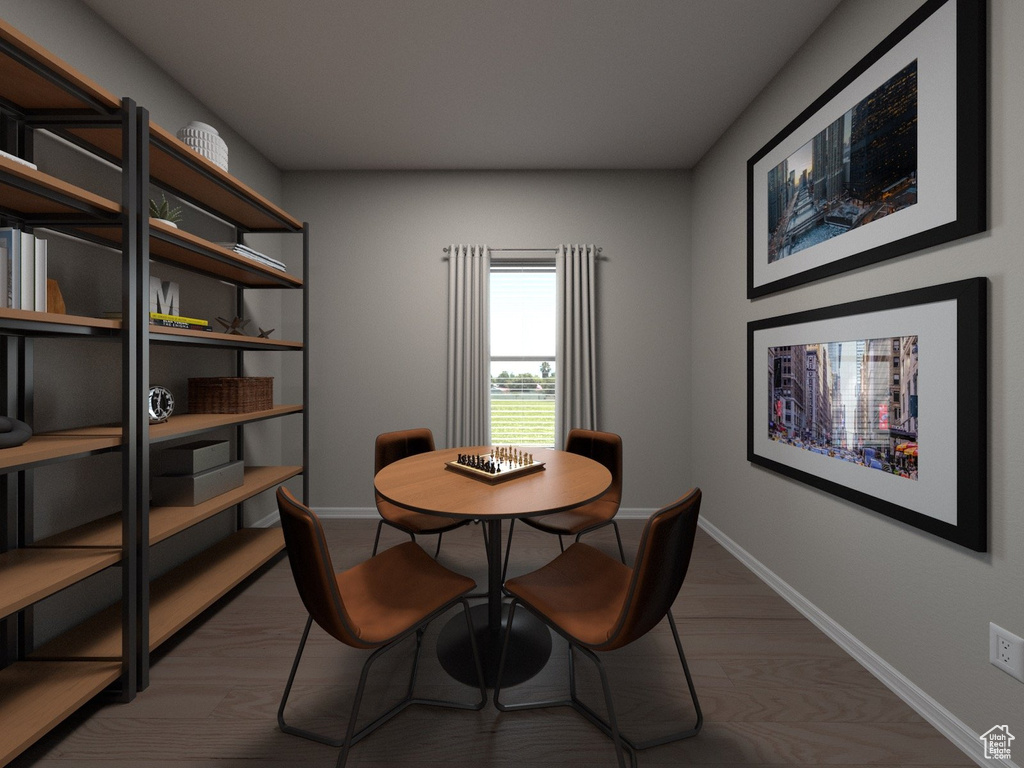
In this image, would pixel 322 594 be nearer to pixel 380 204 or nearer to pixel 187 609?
pixel 187 609

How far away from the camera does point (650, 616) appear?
4.49ft

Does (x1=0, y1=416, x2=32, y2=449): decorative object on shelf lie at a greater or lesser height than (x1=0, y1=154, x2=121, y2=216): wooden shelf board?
lesser

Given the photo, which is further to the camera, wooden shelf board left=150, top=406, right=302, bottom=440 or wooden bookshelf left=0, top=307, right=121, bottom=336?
wooden shelf board left=150, top=406, right=302, bottom=440

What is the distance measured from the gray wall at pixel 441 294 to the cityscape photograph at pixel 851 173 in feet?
4.36

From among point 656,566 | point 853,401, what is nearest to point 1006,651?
point 853,401

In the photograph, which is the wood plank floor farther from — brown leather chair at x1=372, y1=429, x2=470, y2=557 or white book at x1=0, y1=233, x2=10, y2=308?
white book at x1=0, y1=233, x2=10, y2=308

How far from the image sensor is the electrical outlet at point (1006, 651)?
4.52 feet

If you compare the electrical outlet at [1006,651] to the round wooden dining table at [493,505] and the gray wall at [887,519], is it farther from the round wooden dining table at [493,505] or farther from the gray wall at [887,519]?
the round wooden dining table at [493,505]

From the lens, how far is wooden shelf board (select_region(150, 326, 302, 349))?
6.32 feet

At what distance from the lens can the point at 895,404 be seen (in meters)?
1.80

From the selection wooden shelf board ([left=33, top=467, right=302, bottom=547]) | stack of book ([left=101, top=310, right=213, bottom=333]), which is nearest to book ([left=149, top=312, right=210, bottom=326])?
stack of book ([left=101, top=310, right=213, bottom=333])

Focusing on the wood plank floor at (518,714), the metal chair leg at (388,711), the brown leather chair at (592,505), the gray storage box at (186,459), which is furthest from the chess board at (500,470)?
the gray storage box at (186,459)

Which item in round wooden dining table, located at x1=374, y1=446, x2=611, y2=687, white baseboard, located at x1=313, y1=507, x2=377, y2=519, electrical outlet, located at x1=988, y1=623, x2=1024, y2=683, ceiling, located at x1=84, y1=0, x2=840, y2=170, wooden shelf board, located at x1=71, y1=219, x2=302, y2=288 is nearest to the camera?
electrical outlet, located at x1=988, y1=623, x2=1024, y2=683

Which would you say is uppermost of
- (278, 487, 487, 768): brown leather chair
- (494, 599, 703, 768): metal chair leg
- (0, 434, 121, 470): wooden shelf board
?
(0, 434, 121, 470): wooden shelf board
